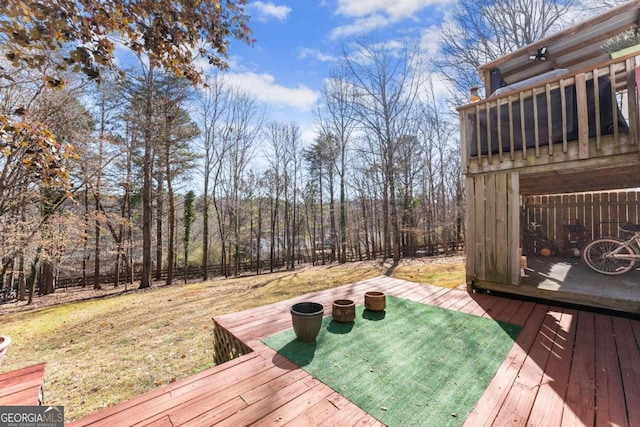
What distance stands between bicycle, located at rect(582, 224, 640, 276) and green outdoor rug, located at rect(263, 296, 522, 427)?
116 inches

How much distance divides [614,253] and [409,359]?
14.6ft

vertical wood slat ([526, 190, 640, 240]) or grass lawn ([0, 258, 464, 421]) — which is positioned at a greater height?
vertical wood slat ([526, 190, 640, 240])

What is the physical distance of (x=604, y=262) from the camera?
4.45 metres

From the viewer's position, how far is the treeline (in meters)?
8.70

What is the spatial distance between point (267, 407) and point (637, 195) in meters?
8.13

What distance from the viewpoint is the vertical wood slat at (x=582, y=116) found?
3164mm

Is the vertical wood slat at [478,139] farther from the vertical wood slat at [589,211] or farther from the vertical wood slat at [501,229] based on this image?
the vertical wood slat at [589,211]

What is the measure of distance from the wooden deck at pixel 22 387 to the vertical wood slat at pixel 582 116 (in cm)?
586

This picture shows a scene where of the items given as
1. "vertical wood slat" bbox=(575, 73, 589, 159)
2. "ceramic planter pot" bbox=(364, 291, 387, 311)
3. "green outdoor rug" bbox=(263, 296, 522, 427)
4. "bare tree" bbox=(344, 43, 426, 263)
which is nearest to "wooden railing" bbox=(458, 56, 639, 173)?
"vertical wood slat" bbox=(575, 73, 589, 159)

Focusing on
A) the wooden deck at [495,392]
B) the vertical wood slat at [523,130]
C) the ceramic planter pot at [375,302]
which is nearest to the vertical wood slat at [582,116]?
the vertical wood slat at [523,130]

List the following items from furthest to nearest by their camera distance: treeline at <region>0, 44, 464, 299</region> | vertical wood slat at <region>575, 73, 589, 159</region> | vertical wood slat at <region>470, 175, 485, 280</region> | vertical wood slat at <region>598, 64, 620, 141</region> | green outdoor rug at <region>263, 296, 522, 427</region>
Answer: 1. treeline at <region>0, 44, 464, 299</region>
2. vertical wood slat at <region>470, 175, 485, 280</region>
3. vertical wood slat at <region>575, 73, 589, 159</region>
4. vertical wood slat at <region>598, 64, 620, 141</region>
5. green outdoor rug at <region>263, 296, 522, 427</region>

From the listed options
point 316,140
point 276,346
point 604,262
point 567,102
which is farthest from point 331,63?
point 276,346

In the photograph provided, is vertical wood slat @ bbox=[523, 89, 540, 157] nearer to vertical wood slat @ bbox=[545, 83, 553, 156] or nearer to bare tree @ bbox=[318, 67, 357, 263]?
vertical wood slat @ bbox=[545, 83, 553, 156]

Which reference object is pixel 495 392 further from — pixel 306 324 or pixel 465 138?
pixel 465 138
